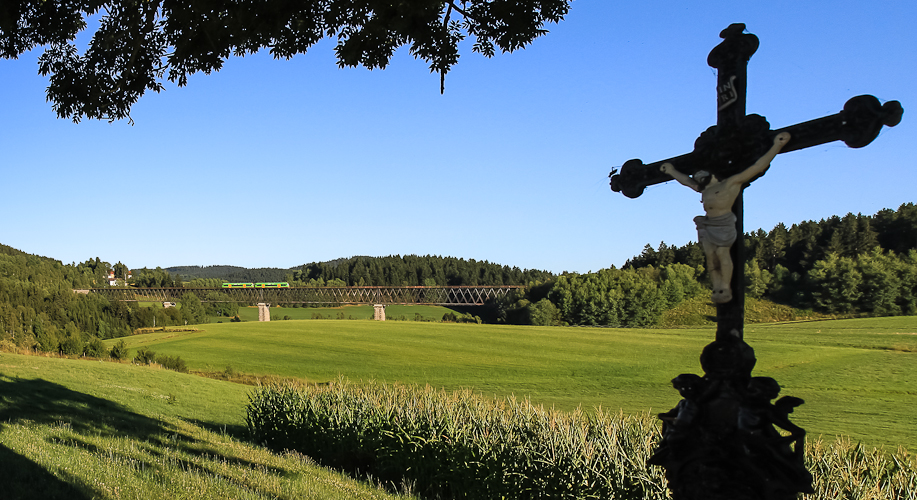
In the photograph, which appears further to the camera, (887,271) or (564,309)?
(564,309)

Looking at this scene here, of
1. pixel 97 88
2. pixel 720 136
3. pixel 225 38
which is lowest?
pixel 720 136

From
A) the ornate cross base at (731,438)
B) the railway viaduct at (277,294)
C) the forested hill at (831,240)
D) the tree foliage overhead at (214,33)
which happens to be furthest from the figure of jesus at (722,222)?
the railway viaduct at (277,294)

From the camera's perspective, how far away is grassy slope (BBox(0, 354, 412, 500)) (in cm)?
686

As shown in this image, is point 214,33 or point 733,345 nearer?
point 733,345

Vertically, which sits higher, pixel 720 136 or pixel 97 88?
pixel 97 88

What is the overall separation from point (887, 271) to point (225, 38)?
84342 millimetres

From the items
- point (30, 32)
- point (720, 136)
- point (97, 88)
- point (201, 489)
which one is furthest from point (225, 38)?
point (720, 136)

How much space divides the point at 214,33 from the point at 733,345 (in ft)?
19.9

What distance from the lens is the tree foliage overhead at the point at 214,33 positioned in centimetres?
568

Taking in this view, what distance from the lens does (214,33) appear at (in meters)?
6.29

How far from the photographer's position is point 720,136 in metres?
2.91

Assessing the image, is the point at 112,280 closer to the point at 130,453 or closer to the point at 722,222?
the point at 130,453

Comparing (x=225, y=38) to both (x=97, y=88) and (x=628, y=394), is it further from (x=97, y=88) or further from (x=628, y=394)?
(x=628, y=394)

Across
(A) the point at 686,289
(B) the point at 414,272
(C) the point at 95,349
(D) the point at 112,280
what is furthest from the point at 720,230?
(D) the point at 112,280
